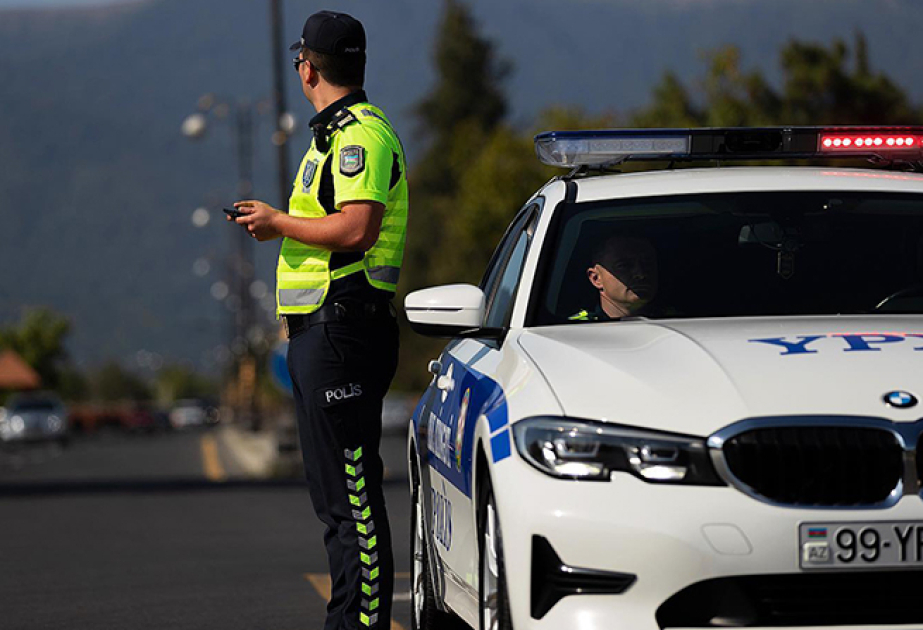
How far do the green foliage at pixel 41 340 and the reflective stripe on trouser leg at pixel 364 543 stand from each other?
169 metres

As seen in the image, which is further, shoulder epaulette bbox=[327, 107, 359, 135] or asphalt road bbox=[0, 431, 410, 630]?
asphalt road bbox=[0, 431, 410, 630]

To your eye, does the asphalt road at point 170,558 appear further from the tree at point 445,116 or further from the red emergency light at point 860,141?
the tree at point 445,116

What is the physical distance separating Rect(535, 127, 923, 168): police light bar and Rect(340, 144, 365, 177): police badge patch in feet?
2.32

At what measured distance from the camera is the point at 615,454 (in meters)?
5.13

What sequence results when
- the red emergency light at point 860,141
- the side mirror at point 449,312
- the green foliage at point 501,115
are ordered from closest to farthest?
the side mirror at point 449,312, the red emergency light at point 860,141, the green foliage at point 501,115

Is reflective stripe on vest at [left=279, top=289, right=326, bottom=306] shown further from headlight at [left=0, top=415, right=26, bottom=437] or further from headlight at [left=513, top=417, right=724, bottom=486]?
headlight at [left=0, top=415, right=26, bottom=437]

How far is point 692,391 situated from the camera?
207 inches

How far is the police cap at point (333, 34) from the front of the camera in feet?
22.7

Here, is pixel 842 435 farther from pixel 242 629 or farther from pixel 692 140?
pixel 242 629

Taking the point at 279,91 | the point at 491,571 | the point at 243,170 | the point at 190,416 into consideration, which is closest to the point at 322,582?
the point at 491,571

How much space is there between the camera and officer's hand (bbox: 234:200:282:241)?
6793 millimetres

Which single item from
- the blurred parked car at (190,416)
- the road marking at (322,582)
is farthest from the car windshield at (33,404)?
the blurred parked car at (190,416)

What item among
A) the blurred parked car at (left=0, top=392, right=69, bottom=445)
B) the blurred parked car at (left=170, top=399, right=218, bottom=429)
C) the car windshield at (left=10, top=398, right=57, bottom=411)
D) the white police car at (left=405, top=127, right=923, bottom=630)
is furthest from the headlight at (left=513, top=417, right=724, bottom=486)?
the blurred parked car at (left=170, top=399, right=218, bottom=429)

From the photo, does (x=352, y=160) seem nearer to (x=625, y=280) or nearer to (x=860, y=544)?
(x=625, y=280)
